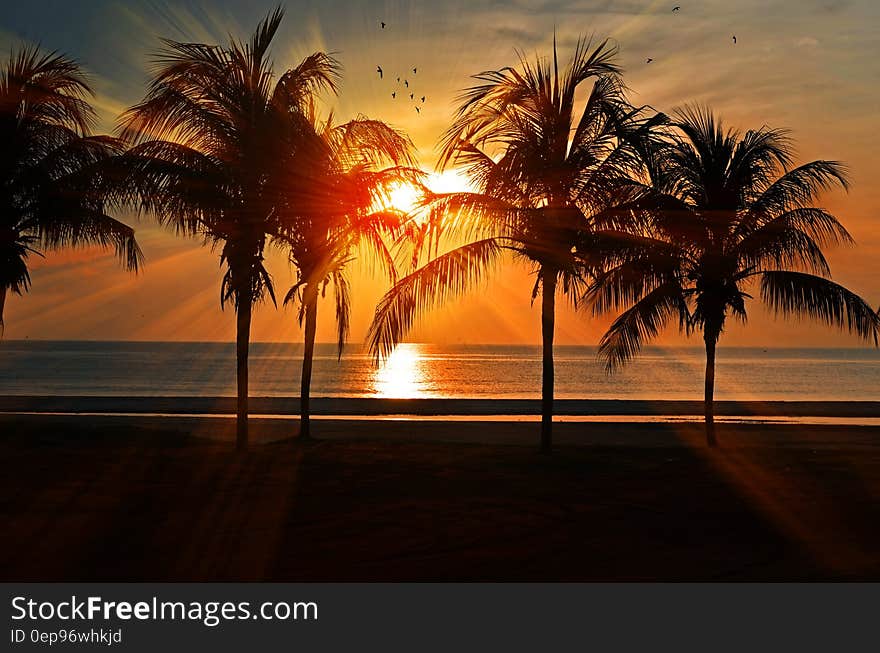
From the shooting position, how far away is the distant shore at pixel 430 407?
3372 centimetres

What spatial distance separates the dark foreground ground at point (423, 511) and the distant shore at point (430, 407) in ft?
49.0

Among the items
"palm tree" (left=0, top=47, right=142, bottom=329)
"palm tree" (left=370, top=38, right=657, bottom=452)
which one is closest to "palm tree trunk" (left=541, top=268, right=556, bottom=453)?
"palm tree" (left=370, top=38, right=657, bottom=452)

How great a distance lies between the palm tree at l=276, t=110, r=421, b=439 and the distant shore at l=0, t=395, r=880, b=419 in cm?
1407

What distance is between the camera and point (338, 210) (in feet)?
55.5

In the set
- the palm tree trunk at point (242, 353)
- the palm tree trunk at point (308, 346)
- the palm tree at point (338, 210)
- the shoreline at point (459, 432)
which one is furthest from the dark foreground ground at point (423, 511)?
the palm tree at point (338, 210)

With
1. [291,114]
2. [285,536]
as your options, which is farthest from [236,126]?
[285,536]

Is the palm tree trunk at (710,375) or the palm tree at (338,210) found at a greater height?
the palm tree at (338,210)

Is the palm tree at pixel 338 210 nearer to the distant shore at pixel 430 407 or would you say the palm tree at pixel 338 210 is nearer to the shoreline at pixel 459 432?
the shoreline at pixel 459 432

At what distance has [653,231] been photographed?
1767 cm

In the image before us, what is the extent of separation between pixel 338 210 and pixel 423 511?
7.58 metres

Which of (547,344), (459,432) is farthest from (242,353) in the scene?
(459,432)

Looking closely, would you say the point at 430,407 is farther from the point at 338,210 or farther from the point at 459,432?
the point at 338,210

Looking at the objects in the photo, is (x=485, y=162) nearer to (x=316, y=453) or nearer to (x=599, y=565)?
(x=316, y=453)

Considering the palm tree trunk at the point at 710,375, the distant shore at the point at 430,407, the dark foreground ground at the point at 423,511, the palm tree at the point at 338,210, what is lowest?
the distant shore at the point at 430,407
